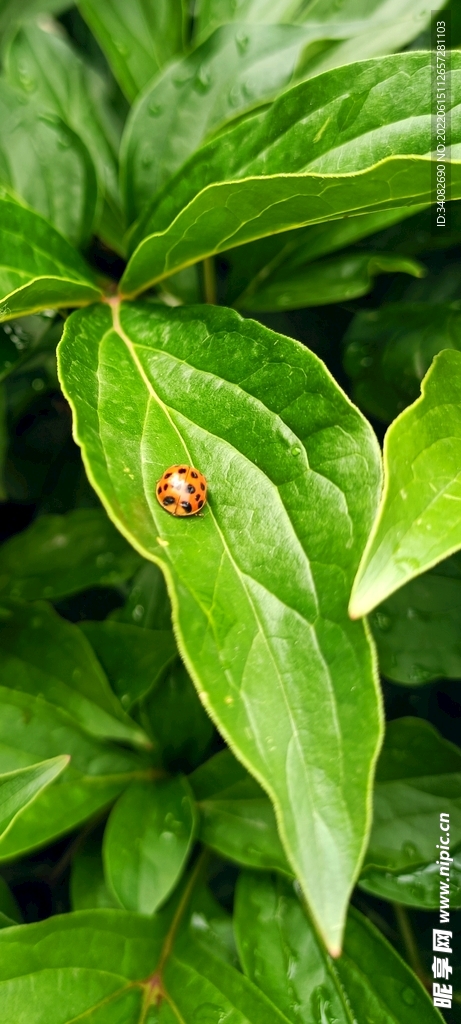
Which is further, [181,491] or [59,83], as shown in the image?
[59,83]

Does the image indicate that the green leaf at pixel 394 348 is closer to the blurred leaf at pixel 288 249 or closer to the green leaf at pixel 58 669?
the blurred leaf at pixel 288 249

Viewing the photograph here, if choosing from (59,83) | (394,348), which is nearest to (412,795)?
(394,348)

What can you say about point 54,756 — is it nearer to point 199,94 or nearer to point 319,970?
point 319,970

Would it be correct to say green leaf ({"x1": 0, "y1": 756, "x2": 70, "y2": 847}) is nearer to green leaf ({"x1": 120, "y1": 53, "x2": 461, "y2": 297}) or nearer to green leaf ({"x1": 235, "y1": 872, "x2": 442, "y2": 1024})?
green leaf ({"x1": 235, "y1": 872, "x2": 442, "y2": 1024})

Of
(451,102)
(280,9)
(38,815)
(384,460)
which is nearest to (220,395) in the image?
(384,460)

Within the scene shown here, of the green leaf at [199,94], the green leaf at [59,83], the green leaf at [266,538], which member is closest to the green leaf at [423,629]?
the green leaf at [266,538]

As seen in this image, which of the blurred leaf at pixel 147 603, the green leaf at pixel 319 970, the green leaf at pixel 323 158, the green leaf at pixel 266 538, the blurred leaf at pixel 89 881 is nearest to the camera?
the green leaf at pixel 266 538

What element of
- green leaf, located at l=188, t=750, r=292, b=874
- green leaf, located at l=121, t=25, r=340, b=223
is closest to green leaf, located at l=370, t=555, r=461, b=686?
green leaf, located at l=188, t=750, r=292, b=874
